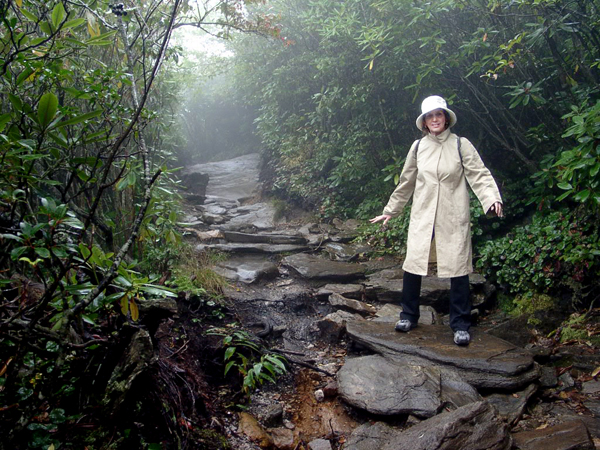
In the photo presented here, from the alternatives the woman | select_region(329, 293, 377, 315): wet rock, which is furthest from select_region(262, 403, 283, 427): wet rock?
select_region(329, 293, 377, 315): wet rock

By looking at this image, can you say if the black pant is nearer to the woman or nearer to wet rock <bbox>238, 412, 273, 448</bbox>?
the woman

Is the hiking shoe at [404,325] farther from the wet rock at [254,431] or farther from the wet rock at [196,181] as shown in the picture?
the wet rock at [196,181]

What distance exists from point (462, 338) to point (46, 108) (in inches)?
129

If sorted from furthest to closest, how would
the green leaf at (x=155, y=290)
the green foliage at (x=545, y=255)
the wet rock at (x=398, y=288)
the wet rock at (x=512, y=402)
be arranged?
the wet rock at (x=398, y=288) → the green foliage at (x=545, y=255) → the wet rock at (x=512, y=402) → the green leaf at (x=155, y=290)

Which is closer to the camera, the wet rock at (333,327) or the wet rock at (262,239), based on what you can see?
the wet rock at (333,327)

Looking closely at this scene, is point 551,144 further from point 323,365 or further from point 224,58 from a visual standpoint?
point 224,58

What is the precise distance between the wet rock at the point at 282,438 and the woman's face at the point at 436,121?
2.67 meters

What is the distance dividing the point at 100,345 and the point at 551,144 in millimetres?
5274

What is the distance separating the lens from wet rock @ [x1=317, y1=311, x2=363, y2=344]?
425 centimetres

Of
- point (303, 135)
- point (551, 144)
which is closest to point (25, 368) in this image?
point (551, 144)

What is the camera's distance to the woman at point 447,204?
11.7 feet

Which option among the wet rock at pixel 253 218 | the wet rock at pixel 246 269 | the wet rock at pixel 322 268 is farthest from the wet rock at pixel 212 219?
the wet rock at pixel 322 268

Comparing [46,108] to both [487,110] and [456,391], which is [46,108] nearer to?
[456,391]

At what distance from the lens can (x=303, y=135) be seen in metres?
10.0
